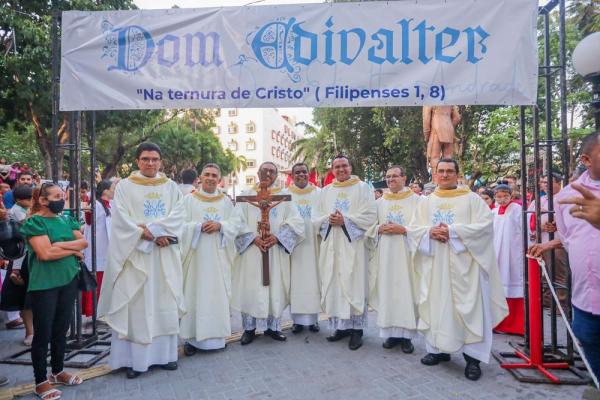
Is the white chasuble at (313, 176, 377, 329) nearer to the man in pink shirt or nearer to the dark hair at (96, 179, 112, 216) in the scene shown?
the man in pink shirt

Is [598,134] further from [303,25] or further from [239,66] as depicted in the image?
[239,66]

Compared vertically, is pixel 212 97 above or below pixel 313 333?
above

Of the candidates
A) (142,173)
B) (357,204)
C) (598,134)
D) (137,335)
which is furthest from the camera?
(357,204)

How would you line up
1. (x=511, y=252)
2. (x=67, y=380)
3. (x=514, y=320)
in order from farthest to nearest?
(x=511, y=252)
(x=514, y=320)
(x=67, y=380)

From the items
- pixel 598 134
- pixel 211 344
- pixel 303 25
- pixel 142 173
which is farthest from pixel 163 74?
pixel 598 134

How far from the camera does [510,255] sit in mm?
6258

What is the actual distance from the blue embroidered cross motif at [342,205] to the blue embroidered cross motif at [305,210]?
0.37 metres

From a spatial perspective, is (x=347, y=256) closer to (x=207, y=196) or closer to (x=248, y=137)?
(x=207, y=196)

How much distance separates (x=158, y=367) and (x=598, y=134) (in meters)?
4.66

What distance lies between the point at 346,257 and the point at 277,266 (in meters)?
0.91

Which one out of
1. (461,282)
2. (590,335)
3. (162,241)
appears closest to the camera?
(590,335)

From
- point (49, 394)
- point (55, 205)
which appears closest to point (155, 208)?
point (55, 205)

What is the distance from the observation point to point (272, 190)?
5609mm

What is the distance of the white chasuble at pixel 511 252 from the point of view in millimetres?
6156
